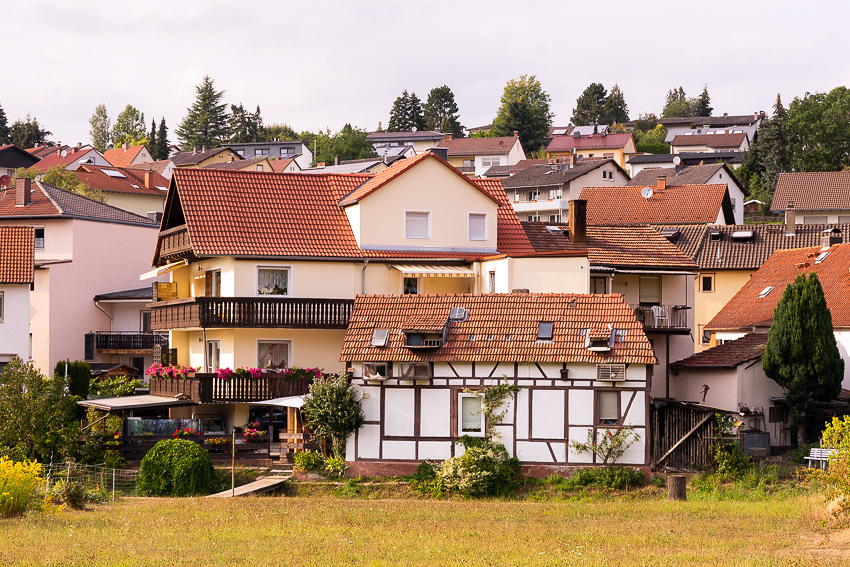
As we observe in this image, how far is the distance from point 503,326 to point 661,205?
176ft

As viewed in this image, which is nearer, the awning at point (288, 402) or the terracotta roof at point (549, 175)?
the awning at point (288, 402)

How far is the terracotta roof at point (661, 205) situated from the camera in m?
84.7

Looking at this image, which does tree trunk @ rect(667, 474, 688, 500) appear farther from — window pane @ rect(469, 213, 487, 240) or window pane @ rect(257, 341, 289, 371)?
window pane @ rect(469, 213, 487, 240)

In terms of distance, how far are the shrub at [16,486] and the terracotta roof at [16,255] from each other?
72.5 feet

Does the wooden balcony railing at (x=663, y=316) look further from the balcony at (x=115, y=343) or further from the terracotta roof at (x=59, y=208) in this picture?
the terracotta roof at (x=59, y=208)

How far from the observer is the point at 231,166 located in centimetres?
12412

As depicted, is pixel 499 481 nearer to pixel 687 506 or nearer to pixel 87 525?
pixel 687 506

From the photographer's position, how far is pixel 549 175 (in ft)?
363

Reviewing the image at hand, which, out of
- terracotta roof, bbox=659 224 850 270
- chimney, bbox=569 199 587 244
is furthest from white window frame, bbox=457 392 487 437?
terracotta roof, bbox=659 224 850 270

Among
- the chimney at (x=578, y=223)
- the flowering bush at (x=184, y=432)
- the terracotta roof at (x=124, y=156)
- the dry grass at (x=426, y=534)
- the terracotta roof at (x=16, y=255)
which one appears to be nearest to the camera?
the dry grass at (x=426, y=534)

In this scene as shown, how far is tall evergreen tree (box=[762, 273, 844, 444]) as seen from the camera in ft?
123

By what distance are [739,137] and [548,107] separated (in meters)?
27.4

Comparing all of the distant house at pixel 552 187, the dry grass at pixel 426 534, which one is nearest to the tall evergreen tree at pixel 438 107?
the distant house at pixel 552 187

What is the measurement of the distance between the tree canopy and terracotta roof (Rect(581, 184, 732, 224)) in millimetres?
72696
